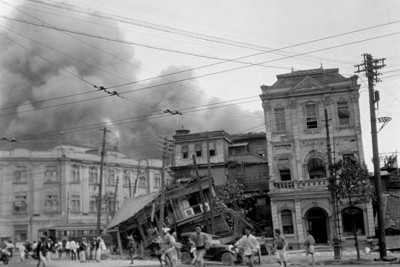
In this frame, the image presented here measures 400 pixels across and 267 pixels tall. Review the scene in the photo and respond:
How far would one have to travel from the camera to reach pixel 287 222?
42.8 meters

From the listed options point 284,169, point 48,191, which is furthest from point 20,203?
point 284,169

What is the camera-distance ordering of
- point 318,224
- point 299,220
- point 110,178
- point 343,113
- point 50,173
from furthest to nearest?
point 110,178 → point 50,173 → point 343,113 → point 318,224 → point 299,220

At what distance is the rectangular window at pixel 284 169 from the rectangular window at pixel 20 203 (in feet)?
118

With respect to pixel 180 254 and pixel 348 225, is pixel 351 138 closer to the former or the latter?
pixel 348 225

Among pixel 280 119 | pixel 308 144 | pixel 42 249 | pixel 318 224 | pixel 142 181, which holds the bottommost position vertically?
pixel 42 249

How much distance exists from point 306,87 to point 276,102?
2809 millimetres

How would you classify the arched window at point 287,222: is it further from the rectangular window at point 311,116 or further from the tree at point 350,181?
the tree at point 350,181

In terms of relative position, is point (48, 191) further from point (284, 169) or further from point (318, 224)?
point (318, 224)

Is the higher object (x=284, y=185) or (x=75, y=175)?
(x=75, y=175)

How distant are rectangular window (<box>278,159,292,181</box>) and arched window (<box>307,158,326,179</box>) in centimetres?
174

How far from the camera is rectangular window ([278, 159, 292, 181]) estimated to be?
43.8 m


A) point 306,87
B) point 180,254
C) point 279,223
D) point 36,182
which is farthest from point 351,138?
point 36,182

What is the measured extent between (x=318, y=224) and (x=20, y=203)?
39.3 metres

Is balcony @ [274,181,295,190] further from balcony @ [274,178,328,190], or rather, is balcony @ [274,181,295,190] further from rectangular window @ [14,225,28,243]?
rectangular window @ [14,225,28,243]
